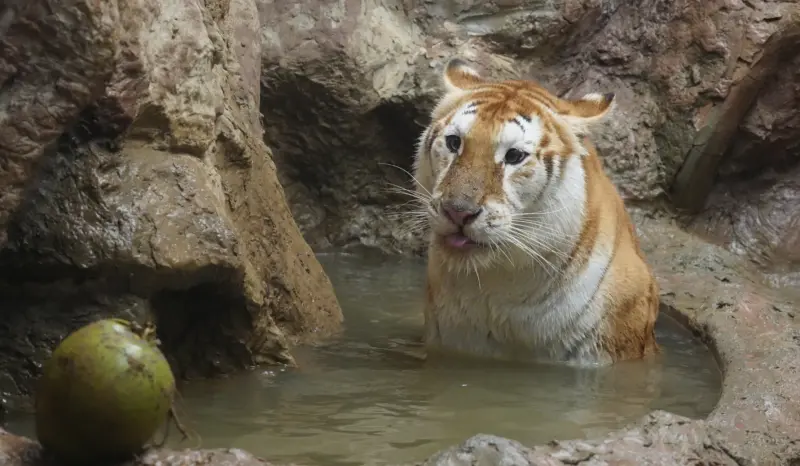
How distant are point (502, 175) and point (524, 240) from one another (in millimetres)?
321

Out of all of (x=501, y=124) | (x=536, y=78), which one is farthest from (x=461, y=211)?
(x=536, y=78)

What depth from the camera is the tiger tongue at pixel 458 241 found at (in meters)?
4.88

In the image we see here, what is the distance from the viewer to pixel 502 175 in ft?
16.2

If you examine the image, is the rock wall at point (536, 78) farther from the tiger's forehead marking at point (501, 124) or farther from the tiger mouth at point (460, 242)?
the tiger mouth at point (460, 242)

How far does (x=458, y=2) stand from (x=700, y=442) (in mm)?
5538

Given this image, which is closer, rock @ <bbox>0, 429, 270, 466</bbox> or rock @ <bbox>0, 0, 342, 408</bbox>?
rock @ <bbox>0, 429, 270, 466</bbox>

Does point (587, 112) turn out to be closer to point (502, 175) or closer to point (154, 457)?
point (502, 175)

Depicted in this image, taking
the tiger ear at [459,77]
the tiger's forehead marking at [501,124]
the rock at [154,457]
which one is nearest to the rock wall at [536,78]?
the tiger ear at [459,77]

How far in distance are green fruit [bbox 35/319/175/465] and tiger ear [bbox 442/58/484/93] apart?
3184 mm

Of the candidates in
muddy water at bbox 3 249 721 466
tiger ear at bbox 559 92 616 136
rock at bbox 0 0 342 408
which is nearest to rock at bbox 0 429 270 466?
muddy water at bbox 3 249 721 466

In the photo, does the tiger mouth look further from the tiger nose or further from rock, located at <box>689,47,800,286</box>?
rock, located at <box>689,47,800,286</box>

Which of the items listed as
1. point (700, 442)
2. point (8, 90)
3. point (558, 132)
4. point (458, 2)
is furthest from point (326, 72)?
point (700, 442)

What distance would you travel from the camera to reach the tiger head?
15.8ft

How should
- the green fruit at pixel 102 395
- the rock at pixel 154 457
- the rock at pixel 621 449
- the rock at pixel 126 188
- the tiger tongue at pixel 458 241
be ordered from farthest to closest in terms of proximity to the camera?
the tiger tongue at pixel 458 241
the rock at pixel 126 188
the rock at pixel 621 449
the rock at pixel 154 457
the green fruit at pixel 102 395
